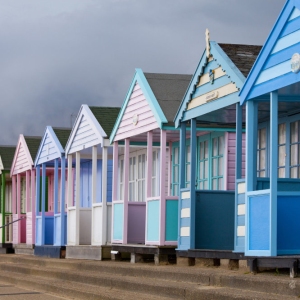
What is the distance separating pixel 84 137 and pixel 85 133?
0.14m

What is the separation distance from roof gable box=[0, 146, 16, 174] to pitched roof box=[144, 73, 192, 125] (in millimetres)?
13899

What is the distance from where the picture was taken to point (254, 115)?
1211 centimetres

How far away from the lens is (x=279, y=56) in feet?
36.8

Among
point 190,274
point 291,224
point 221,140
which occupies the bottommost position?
point 190,274

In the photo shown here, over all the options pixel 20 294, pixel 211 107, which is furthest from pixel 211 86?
pixel 20 294

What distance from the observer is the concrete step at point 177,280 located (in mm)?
10102

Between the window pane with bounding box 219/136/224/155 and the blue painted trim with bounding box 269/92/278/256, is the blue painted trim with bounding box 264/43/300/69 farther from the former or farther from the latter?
the window pane with bounding box 219/136/224/155

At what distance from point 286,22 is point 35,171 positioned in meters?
17.2

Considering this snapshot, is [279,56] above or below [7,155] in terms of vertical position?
above

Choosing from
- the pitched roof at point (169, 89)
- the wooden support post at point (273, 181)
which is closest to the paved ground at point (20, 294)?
the pitched roof at point (169, 89)

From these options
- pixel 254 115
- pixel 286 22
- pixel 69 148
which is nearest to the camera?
pixel 286 22

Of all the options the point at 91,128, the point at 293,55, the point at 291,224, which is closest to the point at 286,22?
the point at 293,55

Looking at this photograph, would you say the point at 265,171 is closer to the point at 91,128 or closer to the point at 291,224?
the point at 291,224

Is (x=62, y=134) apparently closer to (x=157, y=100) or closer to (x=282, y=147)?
(x=157, y=100)
